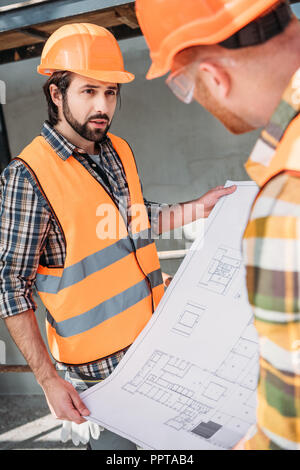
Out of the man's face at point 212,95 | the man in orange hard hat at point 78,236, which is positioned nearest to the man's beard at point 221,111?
the man's face at point 212,95

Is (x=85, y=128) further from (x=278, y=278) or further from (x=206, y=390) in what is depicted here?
(x=278, y=278)

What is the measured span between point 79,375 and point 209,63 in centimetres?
135

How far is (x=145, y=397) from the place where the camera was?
1.26 metres

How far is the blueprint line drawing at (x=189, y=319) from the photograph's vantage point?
51.7 inches

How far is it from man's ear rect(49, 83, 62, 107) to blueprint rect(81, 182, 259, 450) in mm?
870

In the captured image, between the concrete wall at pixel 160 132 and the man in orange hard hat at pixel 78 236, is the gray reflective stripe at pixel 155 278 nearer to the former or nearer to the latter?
the man in orange hard hat at pixel 78 236

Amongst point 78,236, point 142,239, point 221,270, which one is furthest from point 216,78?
point 142,239

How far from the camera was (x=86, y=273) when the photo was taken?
1605 millimetres

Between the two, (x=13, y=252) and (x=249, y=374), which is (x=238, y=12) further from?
(x=13, y=252)

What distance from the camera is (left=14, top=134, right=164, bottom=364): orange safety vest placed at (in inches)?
61.9

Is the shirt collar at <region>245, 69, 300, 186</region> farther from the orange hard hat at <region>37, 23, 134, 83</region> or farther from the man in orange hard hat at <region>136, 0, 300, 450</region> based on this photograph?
the orange hard hat at <region>37, 23, 134, 83</region>

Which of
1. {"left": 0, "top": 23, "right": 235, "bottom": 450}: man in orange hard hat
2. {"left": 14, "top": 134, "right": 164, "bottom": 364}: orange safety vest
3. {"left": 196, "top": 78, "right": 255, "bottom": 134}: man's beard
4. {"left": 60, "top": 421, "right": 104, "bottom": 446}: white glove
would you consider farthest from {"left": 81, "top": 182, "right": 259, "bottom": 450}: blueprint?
{"left": 196, "top": 78, "right": 255, "bottom": 134}: man's beard

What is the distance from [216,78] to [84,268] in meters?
1.01
